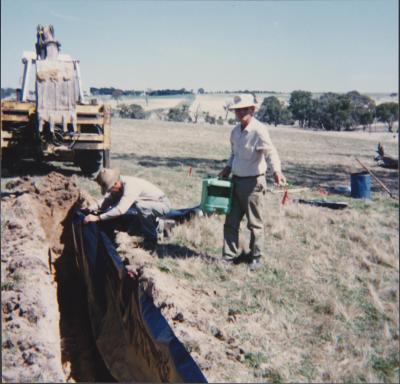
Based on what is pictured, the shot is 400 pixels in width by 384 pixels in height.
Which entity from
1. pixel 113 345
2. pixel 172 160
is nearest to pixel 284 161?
pixel 172 160

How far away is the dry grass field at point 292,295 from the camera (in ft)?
10.4

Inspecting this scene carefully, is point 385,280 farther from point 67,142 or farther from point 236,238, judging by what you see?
point 67,142

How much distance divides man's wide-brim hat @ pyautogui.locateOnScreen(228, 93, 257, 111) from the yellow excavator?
443 centimetres

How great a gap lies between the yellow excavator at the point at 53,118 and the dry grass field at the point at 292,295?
109 cm

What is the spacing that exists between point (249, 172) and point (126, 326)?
187 cm

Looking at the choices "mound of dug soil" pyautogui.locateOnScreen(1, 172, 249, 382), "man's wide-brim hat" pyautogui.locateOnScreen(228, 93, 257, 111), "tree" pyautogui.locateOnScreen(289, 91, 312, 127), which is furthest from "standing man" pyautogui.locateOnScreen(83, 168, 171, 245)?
"tree" pyautogui.locateOnScreen(289, 91, 312, 127)

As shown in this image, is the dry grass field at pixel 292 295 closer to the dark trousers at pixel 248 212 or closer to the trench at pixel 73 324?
the dark trousers at pixel 248 212

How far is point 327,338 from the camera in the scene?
3504 mm

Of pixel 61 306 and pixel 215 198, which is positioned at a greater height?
pixel 215 198

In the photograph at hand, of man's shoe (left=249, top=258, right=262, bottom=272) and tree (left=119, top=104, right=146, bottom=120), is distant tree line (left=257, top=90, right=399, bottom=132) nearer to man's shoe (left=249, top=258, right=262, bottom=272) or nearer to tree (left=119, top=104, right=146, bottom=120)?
man's shoe (left=249, top=258, right=262, bottom=272)

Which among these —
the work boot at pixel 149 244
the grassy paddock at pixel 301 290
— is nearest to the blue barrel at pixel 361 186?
the grassy paddock at pixel 301 290

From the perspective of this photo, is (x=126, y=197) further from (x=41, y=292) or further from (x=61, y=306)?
(x=61, y=306)

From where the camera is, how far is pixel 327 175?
1236cm

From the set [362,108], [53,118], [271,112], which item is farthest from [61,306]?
[362,108]
